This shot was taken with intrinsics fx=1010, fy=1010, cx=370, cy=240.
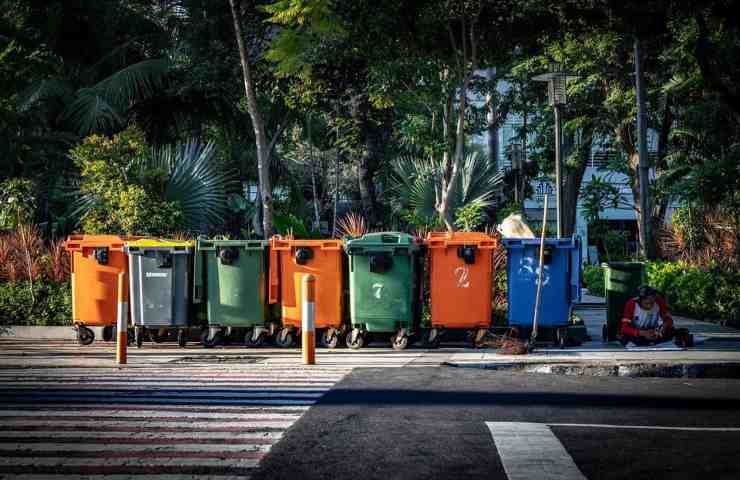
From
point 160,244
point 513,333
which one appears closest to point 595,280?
point 513,333

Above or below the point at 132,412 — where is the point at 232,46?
above

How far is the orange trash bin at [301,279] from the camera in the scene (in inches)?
543

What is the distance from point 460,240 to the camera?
13719mm

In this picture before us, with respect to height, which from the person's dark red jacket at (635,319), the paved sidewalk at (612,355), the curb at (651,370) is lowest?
the curb at (651,370)

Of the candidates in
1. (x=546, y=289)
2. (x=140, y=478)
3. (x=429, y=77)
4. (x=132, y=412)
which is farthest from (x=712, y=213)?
(x=140, y=478)

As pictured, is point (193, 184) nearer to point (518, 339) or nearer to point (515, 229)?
point (515, 229)

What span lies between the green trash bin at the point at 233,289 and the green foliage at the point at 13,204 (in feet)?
25.2

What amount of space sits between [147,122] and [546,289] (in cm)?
1726

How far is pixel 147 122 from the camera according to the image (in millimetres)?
28016

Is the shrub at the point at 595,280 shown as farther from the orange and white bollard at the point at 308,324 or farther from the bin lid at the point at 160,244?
the orange and white bollard at the point at 308,324

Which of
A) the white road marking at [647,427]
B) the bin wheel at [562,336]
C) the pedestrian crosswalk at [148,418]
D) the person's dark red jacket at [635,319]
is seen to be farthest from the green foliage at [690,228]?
the white road marking at [647,427]

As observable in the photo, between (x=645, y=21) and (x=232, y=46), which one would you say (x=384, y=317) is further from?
(x=232, y=46)

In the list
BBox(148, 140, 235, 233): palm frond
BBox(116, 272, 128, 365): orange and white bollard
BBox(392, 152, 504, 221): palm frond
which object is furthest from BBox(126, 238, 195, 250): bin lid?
BBox(392, 152, 504, 221): palm frond

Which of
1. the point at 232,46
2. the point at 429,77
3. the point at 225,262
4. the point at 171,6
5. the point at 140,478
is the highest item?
the point at 171,6
